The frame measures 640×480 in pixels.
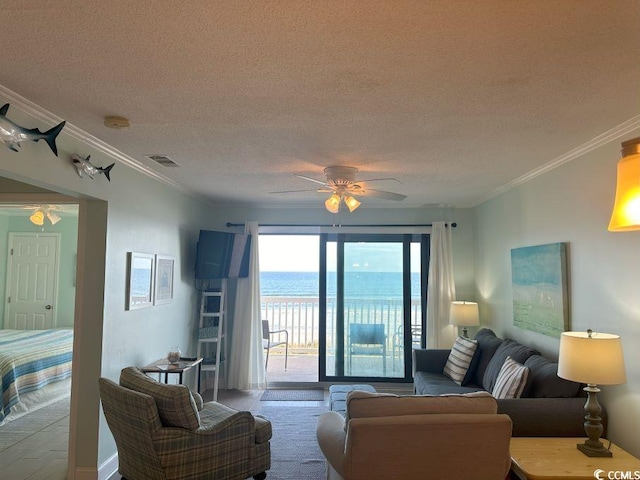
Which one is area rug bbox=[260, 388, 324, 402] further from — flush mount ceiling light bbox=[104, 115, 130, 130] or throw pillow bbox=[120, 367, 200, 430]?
flush mount ceiling light bbox=[104, 115, 130, 130]

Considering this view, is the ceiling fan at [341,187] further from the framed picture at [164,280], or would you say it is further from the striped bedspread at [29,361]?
the striped bedspread at [29,361]

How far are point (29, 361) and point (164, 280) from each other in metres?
1.87

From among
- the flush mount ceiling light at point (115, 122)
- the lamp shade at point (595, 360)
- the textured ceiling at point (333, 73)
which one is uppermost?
the textured ceiling at point (333, 73)

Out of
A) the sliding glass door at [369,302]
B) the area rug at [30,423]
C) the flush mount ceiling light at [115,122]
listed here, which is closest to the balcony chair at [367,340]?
the sliding glass door at [369,302]

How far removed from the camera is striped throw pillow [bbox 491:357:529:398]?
293cm

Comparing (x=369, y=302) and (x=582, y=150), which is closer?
(x=582, y=150)

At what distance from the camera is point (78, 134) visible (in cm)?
269

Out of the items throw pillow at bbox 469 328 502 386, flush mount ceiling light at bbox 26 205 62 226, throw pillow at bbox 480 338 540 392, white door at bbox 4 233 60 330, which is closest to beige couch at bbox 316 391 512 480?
throw pillow at bbox 480 338 540 392

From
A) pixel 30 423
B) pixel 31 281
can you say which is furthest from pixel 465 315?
pixel 31 281

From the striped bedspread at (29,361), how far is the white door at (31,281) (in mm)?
813

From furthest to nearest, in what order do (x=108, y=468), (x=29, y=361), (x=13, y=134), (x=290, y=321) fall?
1. (x=290, y=321)
2. (x=29, y=361)
3. (x=108, y=468)
4. (x=13, y=134)

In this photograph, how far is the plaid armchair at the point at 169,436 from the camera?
250cm

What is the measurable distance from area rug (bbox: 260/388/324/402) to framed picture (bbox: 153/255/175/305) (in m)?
1.76

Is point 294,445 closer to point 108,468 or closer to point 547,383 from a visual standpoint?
point 108,468
